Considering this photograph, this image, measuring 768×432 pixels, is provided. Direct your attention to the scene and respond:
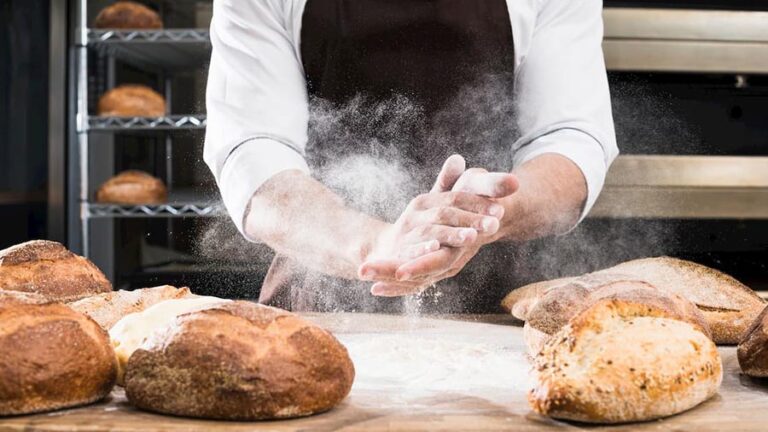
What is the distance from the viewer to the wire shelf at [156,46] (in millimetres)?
2668

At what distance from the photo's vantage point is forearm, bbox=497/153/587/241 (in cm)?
184

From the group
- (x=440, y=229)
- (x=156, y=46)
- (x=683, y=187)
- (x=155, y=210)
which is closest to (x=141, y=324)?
(x=440, y=229)

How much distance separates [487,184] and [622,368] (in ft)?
1.78

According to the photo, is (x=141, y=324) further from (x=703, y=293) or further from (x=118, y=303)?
(x=703, y=293)

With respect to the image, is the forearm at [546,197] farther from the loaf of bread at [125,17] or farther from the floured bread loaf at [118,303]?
the loaf of bread at [125,17]

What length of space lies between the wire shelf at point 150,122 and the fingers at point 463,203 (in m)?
1.30

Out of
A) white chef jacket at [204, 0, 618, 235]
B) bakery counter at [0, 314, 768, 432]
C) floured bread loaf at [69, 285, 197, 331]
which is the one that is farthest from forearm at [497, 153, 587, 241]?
floured bread loaf at [69, 285, 197, 331]

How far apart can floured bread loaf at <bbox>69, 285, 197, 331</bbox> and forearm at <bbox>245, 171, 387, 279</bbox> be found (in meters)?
0.43

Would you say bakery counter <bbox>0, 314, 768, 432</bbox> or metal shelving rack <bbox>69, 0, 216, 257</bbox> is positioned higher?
metal shelving rack <bbox>69, 0, 216, 257</bbox>

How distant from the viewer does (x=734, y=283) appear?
160cm

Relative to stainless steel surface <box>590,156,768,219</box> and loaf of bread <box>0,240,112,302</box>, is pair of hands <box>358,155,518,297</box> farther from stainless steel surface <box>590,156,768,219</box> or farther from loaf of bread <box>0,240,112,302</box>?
stainless steel surface <box>590,156,768,219</box>

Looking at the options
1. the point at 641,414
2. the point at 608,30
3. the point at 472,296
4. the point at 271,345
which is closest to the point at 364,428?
the point at 271,345

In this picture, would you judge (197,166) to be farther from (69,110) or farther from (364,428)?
(364,428)

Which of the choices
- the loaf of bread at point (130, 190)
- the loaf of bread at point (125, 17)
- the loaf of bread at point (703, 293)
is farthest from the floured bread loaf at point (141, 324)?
the loaf of bread at point (125, 17)
